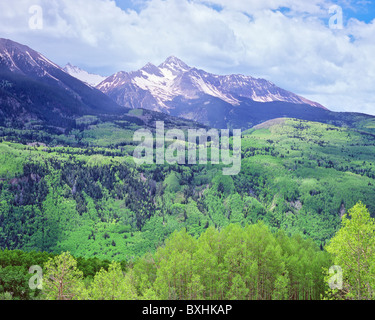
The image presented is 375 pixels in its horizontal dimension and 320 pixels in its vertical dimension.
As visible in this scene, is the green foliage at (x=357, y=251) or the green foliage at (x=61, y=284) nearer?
the green foliage at (x=357, y=251)

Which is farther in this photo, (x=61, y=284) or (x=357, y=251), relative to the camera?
(x=61, y=284)

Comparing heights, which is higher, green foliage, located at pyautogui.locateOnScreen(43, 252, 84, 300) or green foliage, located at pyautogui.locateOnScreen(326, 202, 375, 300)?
green foliage, located at pyautogui.locateOnScreen(326, 202, 375, 300)

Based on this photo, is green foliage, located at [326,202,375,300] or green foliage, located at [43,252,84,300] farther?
green foliage, located at [43,252,84,300]

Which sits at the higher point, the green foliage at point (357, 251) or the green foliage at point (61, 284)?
the green foliage at point (357, 251)

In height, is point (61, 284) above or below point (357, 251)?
below
